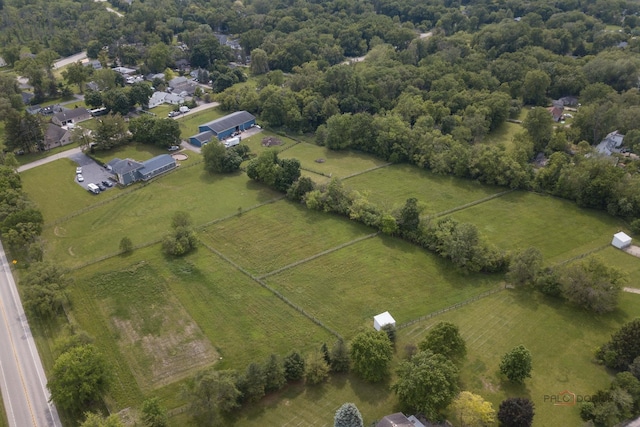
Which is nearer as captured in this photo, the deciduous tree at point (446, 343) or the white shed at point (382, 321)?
the deciduous tree at point (446, 343)

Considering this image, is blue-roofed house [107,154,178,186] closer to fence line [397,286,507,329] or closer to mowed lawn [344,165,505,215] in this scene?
mowed lawn [344,165,505,215]

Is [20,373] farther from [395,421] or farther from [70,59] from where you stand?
[70,59]

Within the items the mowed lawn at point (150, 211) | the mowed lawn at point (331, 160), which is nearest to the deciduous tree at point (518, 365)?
the mowed lawn at point (150, 211)

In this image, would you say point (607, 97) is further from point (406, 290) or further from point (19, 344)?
point (19, 344)

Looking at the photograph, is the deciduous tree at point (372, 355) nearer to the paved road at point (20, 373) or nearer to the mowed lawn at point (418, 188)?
the paved road at point (20, 373)

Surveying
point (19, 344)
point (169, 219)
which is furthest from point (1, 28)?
point (19, 344)
